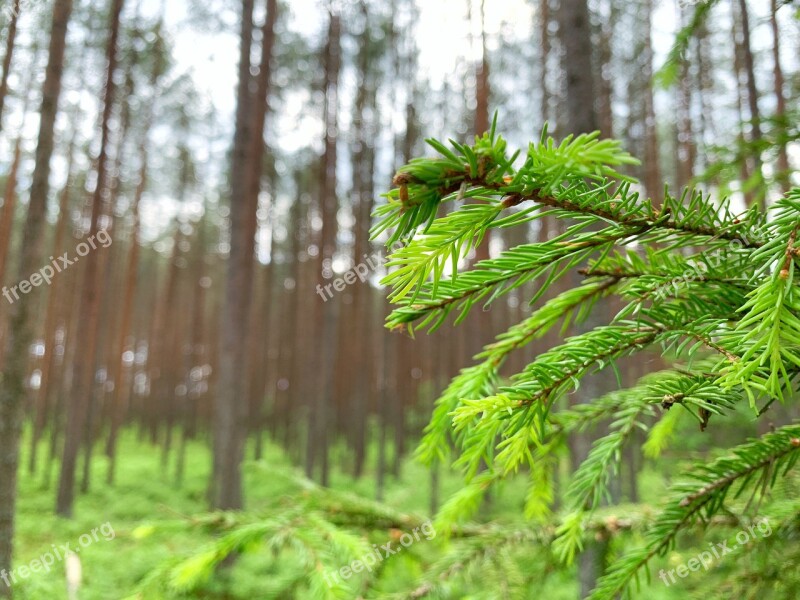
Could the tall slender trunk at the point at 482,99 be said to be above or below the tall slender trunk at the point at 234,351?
above

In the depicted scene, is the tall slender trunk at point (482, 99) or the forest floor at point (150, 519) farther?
the tall slender trunk at point (482, 99)

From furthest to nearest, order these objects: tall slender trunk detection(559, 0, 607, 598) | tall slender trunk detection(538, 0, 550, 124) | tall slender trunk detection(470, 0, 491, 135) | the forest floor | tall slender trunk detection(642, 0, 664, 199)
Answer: tall slender trunk detection(642, 0, 664, 199)
tall slender trunk detection(538, 0, 550, 124)
tall slender trunk detection(470, 0, 491, 135)
the forest floor
tall slender trunk detection(559, 0, 607, 598)

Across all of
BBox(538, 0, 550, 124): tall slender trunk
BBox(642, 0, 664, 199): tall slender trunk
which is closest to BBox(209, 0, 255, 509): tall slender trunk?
BBox(538, 0, 550, 124): tall slender trunk

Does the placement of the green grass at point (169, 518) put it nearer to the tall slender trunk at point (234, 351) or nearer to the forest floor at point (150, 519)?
the forest floor at point (150, 519)

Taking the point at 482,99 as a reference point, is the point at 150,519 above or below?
below

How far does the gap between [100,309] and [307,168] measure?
31.0 ft

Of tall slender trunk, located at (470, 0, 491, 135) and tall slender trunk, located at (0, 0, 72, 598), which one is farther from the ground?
tall slender trunk, located at (470, 0, 491, 135)

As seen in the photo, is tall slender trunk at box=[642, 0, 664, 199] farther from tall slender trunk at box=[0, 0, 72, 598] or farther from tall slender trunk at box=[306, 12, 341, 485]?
tall slender trunk at box=[0, 0, 72, 598]

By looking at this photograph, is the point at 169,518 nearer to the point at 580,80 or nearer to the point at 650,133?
the point at 580,80

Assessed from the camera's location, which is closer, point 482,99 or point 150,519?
point 150,519

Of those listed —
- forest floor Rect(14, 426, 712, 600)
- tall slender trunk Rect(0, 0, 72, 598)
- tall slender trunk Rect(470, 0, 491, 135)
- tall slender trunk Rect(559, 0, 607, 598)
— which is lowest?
forest floor Rect(14, 426, 712, 600)

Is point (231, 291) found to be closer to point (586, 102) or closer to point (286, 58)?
point (586, 102)

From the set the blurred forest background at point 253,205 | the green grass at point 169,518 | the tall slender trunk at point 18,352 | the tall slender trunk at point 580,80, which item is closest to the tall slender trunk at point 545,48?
the blurred forest background at point 253,205

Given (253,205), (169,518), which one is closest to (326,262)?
(253,205)
